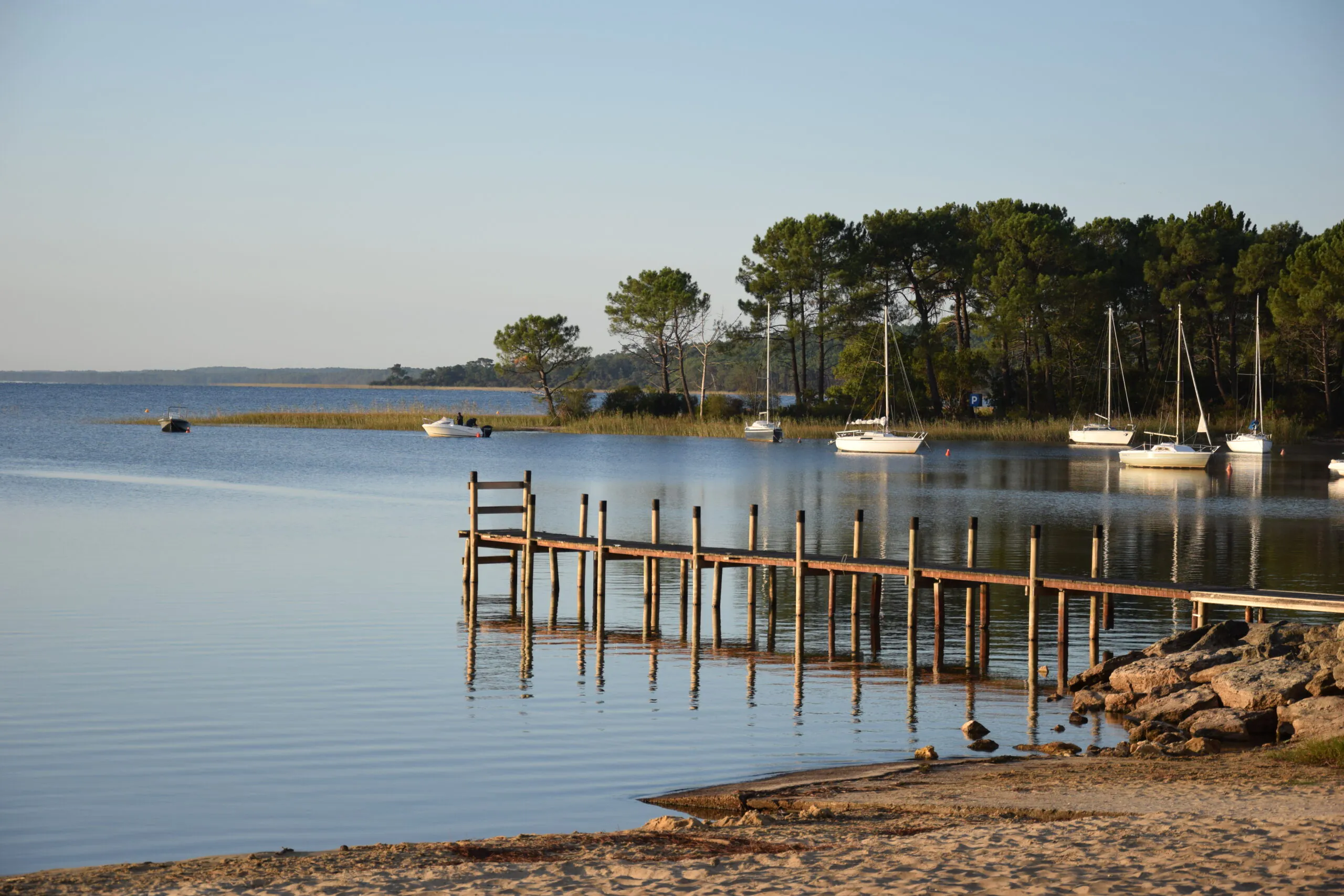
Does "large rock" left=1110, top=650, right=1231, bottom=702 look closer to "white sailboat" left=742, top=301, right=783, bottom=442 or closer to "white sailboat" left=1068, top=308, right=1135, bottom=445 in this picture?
"white sailboat" left=1068, top=308, right=1135, bottom=445

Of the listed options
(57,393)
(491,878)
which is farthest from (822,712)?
(57,393)

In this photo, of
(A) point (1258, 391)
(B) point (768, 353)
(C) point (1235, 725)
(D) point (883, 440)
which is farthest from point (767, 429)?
(C) point (1235, 725)

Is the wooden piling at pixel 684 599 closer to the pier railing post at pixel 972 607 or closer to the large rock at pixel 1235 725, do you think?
the pier railing post at pixel 972 607

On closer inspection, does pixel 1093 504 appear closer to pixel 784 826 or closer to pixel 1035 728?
pixel 1035 728

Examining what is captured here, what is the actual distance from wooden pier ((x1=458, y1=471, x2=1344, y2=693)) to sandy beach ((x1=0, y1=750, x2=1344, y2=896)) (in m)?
6.58

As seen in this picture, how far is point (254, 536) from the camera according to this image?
35.2 metres

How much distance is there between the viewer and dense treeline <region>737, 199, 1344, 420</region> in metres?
81.4

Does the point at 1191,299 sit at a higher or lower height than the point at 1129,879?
higher

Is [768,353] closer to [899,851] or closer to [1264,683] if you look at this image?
[1264,683]

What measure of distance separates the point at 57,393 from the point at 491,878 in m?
210

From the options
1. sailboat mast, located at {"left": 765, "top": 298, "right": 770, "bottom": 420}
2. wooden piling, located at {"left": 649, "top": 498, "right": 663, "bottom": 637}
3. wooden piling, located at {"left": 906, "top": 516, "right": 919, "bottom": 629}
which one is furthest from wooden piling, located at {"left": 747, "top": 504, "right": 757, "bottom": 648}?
sailboat mast, located at {"left": 765, "top": 298, "right": 770, "bottom": 420}

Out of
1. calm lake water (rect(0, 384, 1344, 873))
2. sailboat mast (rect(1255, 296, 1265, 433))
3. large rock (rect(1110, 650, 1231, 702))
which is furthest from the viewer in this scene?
sailboat mast (rect(1255, 296, 1265, 433))

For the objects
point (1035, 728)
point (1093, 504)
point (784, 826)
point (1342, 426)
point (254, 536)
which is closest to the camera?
point (784, 826)

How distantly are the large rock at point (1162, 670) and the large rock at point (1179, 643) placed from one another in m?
0.32
